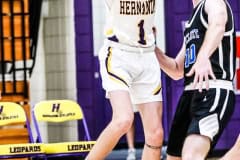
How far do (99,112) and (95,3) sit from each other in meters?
1.32

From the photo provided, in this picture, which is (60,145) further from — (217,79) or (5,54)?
(217,79)

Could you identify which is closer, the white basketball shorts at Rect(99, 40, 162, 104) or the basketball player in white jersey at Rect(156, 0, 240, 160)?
the basketball player in white jersey at Rect(156, 0, 240, 160)

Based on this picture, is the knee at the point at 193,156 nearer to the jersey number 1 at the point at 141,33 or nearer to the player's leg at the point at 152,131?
the player's leg at the point at 152,131

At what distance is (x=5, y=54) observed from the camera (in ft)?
22.4

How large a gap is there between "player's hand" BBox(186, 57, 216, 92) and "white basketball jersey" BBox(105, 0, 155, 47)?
0.80 m

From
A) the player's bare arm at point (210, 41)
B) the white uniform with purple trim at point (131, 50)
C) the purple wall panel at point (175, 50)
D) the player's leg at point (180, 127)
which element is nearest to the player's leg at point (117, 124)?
the white uniform with purple trim at point (131, 50)

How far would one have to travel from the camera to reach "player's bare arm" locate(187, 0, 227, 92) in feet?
11.5

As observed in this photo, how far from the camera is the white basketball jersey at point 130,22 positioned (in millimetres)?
4289

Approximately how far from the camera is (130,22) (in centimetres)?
429

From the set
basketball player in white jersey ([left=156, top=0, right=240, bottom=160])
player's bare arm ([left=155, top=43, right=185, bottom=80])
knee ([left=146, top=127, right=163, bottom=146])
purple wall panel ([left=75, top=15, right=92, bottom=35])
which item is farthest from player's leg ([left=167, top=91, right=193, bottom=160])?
purple wall panel ([left=75, top=15, right=92, bottom=35])

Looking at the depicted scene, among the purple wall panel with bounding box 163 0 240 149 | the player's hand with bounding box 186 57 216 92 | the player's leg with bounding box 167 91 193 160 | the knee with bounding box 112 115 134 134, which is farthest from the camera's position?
the purple wall panel with bounding box 163 0 240 149

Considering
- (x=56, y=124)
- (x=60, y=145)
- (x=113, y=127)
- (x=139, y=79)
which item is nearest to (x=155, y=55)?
(x=139, y=79)

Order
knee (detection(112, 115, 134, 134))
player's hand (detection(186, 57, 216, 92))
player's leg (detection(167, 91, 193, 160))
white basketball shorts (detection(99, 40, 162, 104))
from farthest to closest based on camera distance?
white basketball shorts (detection(99, 40, 162, 104)), knee (detection(112, 115, 134, 134)), player's leg (detection(167, 91, 193, 160)), player's hand (detection(186, 57, 216, 92))

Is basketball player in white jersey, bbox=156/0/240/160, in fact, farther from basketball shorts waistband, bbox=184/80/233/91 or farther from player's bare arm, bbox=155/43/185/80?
player's bare arm, bbox=155/43/185/80
